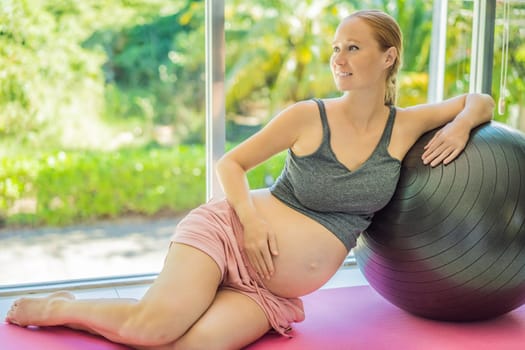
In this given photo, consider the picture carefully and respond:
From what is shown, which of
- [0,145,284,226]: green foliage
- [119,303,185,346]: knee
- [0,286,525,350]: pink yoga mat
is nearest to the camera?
[119,303,185,346]: knee

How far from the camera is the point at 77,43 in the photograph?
365 centimetres

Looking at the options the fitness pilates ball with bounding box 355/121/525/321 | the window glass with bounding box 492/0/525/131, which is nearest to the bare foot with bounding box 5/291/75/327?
the fitness pilates ball with bounding box 355/121/525/321

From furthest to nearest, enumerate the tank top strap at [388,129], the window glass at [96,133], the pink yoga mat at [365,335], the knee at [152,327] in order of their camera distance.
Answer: the window glass at [96,133] → the tank top strap at [388,129] → the pink yoga mat at [365,335] → the knee at [152,327]

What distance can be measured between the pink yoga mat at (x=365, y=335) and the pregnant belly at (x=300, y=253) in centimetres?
17

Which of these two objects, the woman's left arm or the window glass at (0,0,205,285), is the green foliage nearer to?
the window glass at (0,0,205,285)

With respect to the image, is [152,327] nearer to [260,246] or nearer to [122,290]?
[260,246]

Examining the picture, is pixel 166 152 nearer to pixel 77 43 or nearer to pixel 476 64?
pixel 77 43

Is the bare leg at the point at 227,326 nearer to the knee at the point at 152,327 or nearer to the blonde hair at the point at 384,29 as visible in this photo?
the knee at the point at 152,327

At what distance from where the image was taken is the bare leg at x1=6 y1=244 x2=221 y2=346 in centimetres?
185

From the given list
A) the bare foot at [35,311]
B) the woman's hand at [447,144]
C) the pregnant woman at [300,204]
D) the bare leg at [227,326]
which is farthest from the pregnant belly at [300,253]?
the bare foot at [35,311]

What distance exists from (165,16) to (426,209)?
2572 mm

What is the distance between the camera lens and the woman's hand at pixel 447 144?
201 centimetres

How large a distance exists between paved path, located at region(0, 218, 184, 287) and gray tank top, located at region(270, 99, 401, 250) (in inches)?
45.8

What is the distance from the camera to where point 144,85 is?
4.14 meters
